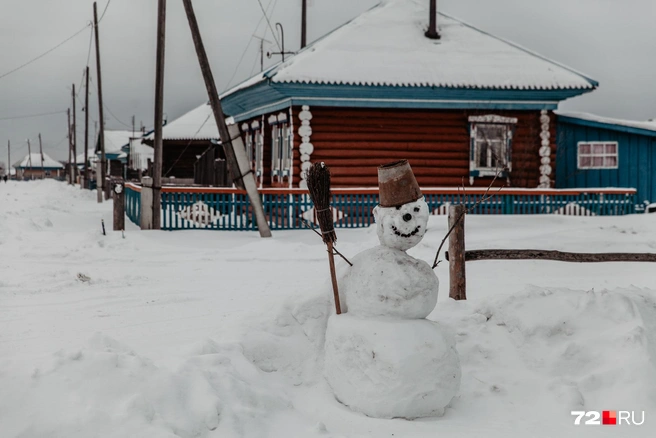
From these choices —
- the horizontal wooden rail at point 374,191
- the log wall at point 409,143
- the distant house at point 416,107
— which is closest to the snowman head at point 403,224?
the horizontal wooden rail at point 374,191

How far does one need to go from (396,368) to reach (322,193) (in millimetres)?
1313

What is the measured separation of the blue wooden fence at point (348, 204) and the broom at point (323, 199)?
888 centimetres

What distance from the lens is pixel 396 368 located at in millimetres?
4352

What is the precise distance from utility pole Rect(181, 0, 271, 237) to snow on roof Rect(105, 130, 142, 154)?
50.9 meters

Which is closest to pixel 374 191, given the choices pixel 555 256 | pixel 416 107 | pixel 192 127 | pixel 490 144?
pixel 416 107

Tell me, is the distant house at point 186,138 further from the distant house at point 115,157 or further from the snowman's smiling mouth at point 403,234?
the snowman's smiling mouth at point 403,234

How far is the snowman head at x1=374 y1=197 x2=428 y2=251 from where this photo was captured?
4609 millimetres

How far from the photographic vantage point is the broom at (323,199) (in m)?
4.68

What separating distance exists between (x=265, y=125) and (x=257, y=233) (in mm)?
5264

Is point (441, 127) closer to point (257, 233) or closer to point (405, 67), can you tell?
point (405, 67)

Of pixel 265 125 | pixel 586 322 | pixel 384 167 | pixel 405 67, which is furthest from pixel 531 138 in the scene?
pixel 384 167

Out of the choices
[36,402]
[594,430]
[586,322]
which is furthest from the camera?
[586,322]

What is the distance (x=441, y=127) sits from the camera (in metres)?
16.1

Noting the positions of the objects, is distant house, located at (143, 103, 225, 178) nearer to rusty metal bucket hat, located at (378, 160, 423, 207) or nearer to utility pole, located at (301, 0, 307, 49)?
utility pole, located at (301, 0, 307, 49)
